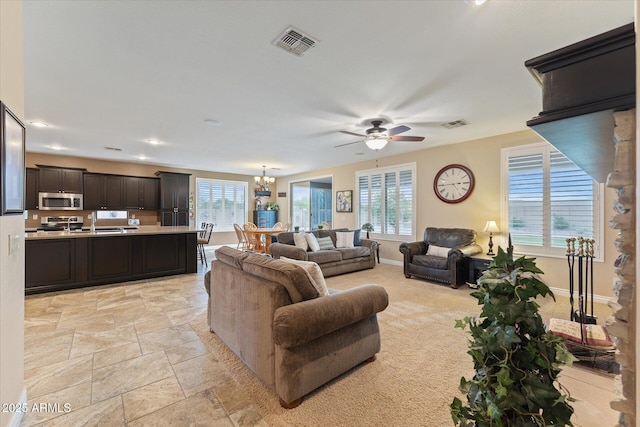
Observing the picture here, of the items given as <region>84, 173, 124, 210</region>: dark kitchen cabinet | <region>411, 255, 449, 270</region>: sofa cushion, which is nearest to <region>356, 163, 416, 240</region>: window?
<region>411, 255, 449, 270</region>: sofa cushion

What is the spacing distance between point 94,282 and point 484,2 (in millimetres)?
6304

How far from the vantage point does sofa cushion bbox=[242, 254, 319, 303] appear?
191 centimetres

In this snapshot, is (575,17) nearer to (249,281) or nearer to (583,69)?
(583,69)

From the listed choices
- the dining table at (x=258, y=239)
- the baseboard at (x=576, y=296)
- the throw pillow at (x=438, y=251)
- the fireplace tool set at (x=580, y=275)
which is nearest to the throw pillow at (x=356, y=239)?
the throw pillow at (x=438, y=251)

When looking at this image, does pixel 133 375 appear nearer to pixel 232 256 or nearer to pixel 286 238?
pixel 232 256

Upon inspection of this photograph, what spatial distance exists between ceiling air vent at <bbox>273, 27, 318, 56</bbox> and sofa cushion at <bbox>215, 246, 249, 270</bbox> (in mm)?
1856

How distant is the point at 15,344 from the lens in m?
1.65

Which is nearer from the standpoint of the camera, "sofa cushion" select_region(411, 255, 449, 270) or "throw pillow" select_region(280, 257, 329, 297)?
"throw pillow" select_region(280, 257, 329, 297)

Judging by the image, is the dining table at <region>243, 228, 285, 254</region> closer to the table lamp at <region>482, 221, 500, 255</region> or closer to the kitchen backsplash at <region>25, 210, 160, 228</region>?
the kitchen backsplash at <region>25, 210, 160, 228</region>

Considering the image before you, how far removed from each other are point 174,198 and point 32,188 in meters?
3.06

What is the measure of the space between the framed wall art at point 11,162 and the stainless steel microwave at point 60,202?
265 inches

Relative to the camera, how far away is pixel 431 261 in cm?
496

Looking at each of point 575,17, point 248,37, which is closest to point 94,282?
point 248,37

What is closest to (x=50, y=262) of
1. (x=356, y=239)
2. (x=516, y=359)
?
(x=356, y=239)
